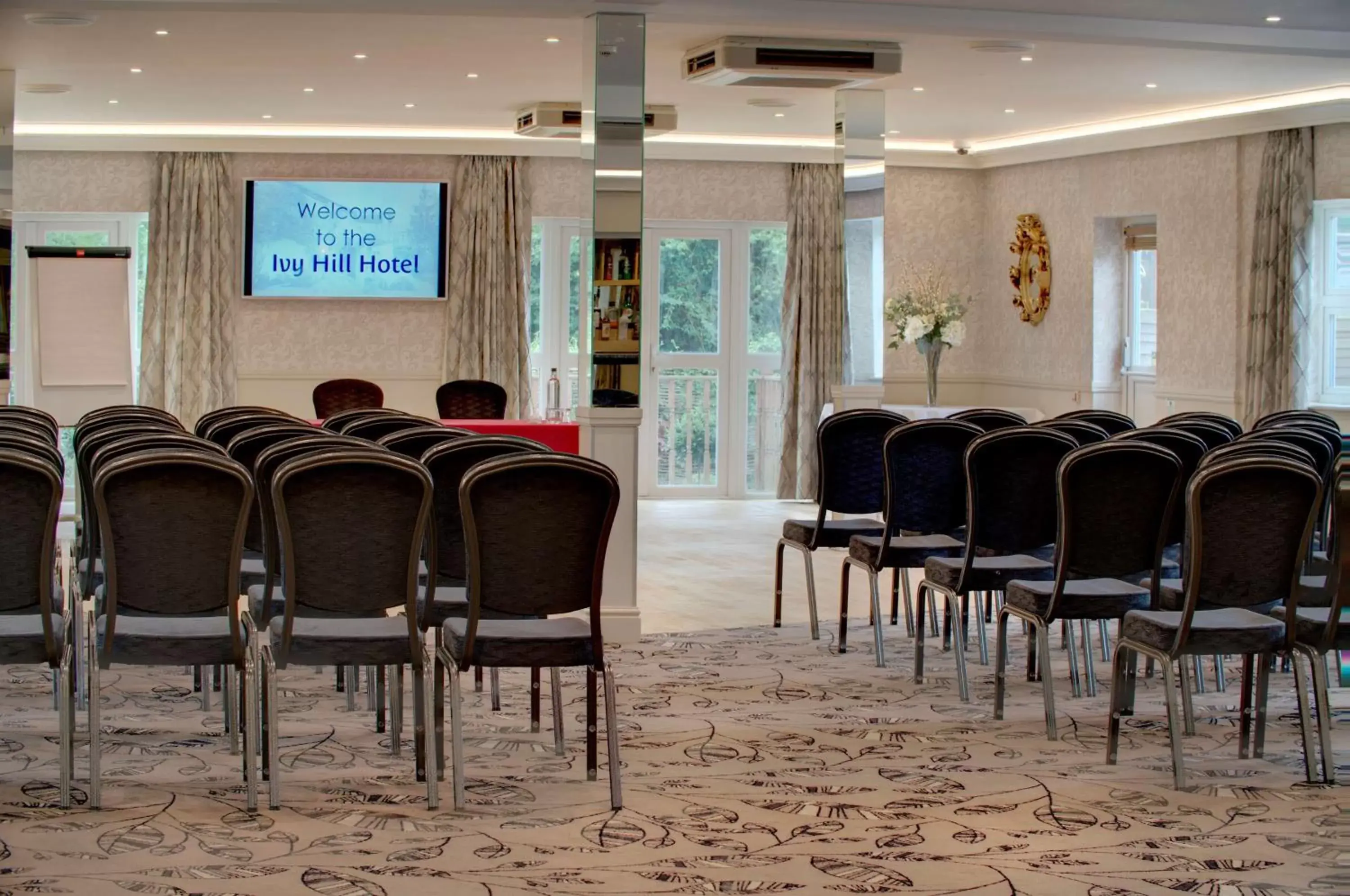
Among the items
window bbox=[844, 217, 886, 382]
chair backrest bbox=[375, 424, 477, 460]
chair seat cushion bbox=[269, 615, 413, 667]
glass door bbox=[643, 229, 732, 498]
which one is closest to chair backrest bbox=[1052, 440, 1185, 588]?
chair backrest bbox=[375, 424, 477, 460]

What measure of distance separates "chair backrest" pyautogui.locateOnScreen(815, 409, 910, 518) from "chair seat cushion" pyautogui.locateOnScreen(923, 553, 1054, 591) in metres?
0.98

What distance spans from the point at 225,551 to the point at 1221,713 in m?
3.73

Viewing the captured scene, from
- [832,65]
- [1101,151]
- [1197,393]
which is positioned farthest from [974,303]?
[832,65]

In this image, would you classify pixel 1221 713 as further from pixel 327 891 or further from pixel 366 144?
pixel 366 144

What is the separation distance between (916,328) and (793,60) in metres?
3.42

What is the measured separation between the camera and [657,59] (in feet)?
30.9

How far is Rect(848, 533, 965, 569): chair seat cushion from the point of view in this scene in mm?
6684

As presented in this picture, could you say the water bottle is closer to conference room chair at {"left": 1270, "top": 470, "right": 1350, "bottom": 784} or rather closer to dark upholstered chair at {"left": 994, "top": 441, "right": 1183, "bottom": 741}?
dark upholstered chair at {"left": 994, "top": 441, "right": 1183, "bottom": 741}

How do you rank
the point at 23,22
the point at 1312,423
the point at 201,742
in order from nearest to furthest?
the point at 201,742
the point at 1312,423
the point at 23,22

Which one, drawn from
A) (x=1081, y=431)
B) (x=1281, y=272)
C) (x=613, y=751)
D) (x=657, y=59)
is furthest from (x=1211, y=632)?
(x=1281, y=272)

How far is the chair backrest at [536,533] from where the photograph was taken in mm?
4312

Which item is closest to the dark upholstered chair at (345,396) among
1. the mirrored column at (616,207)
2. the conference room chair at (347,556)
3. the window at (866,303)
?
the window at (866,303)

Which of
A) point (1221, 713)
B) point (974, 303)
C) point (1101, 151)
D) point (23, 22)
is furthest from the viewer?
point (974, 303)

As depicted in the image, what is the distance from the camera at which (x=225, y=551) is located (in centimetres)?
445
